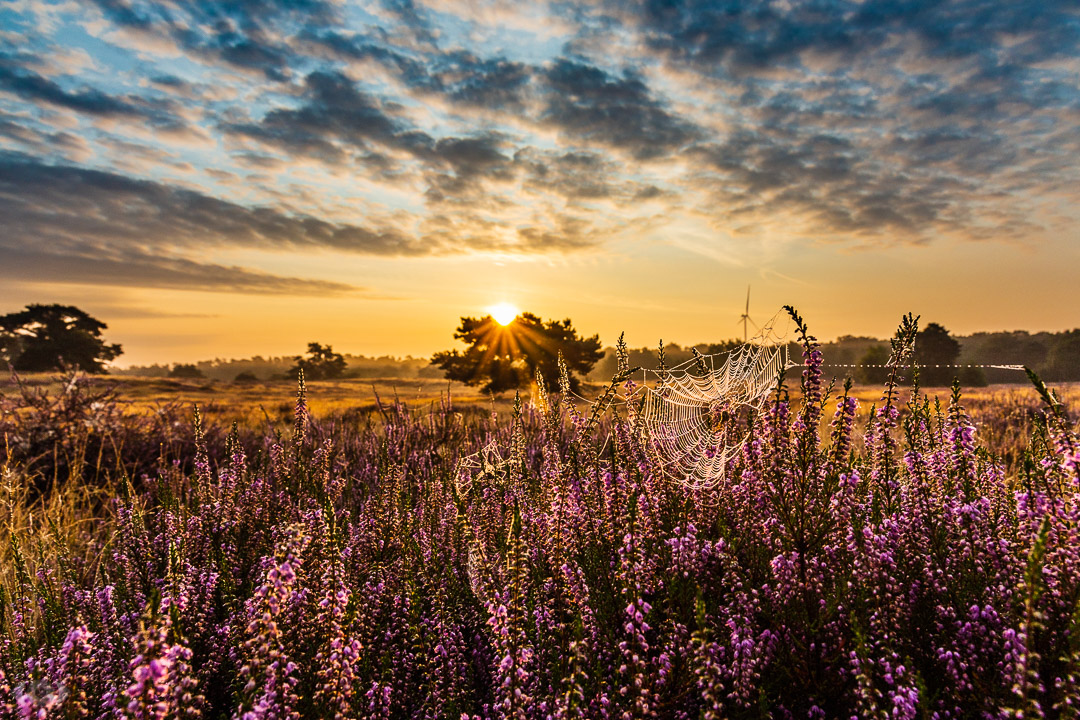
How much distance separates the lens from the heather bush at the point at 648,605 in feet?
7.61

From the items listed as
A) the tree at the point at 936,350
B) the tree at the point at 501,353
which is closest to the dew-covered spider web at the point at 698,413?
the tree at the point at 501,353

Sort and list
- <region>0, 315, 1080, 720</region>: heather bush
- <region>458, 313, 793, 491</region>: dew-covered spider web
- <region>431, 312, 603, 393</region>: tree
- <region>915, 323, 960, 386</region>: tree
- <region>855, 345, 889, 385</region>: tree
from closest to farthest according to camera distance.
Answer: <region>0, 315, 1080, 720</region>: heather bush < <region>458, 313, 793, 491</region>: dew-covered spider web < <region>431, 312, 603, 393</region>: tree < <region>855, 345, 889, 385</region>: tree < <region>915, 323, 960, 386</region>: tree

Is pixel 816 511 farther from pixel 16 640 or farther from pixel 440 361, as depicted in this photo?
pixel 440 361

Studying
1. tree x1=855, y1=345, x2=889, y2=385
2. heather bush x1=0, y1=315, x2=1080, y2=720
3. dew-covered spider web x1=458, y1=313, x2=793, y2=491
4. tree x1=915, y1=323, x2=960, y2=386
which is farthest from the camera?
tree x1=915, y1=323, x2=960, y2=386

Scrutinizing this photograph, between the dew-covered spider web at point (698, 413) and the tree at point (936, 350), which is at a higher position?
the tree at point (936, 350)

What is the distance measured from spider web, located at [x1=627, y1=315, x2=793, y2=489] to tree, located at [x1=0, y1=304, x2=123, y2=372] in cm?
7882

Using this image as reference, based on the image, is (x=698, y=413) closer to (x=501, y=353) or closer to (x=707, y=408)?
(x=707, y=408)

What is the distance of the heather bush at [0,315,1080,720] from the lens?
7.61 feet

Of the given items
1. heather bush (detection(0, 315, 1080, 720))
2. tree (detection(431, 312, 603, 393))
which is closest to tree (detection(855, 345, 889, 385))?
tree (detection(431, 312, 603, 393))

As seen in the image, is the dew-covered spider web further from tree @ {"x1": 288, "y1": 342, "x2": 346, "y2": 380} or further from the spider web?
tree @ {"x1": 288, "y1": 342, "x2": 346, "y2": 380}

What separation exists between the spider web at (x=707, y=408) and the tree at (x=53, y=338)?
78823mm

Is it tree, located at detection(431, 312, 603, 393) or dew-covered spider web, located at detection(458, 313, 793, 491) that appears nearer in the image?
dew-covered spider web, located at detection(458, 313, 793, 491)

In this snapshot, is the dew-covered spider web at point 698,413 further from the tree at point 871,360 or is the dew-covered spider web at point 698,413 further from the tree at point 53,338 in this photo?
the tree at point 53,338

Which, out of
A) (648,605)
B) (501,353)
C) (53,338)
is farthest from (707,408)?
(53,338)
